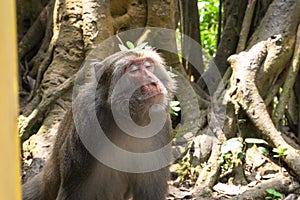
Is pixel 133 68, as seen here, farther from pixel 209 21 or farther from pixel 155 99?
pixel 209 21

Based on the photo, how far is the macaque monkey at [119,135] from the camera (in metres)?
2.93

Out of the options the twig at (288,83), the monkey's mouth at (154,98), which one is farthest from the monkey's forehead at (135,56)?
the twig at (288,83)

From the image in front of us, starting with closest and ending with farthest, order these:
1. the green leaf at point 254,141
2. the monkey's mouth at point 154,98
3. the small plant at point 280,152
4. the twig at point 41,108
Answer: the monkey's mouth at point 154,98
the small plant at point 280,152
the green leaf at point 254,141
the twig at point 41,108

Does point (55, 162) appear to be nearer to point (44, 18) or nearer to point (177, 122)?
point (177, 122)

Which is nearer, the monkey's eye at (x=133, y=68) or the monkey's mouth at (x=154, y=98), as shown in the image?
the monkey's mouth at (x=154, y=98)

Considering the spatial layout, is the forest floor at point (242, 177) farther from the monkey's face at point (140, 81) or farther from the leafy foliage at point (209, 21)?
the leafy foliage at point (209, 21)

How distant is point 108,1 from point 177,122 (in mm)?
1269

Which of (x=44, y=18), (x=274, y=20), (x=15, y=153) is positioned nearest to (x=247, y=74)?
(x=274, y=20)

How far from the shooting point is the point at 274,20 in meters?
4.90

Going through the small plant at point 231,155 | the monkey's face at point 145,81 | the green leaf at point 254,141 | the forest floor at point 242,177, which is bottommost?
the forest floor at point 242,177

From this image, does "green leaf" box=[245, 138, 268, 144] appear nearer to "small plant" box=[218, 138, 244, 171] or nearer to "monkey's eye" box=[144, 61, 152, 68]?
"small plant" box=[218, 138, 244, 171]

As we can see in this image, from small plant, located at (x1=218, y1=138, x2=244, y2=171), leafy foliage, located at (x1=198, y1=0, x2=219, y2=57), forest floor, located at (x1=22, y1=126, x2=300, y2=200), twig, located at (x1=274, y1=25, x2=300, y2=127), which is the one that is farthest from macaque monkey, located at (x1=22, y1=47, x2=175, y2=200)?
leafy foliage, located at (x1=198, y1=0, x2=219, y2=57)

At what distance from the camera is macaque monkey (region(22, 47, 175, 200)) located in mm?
2928

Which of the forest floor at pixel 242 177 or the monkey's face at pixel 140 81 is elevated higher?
the monkey's face at pixel 140 81
